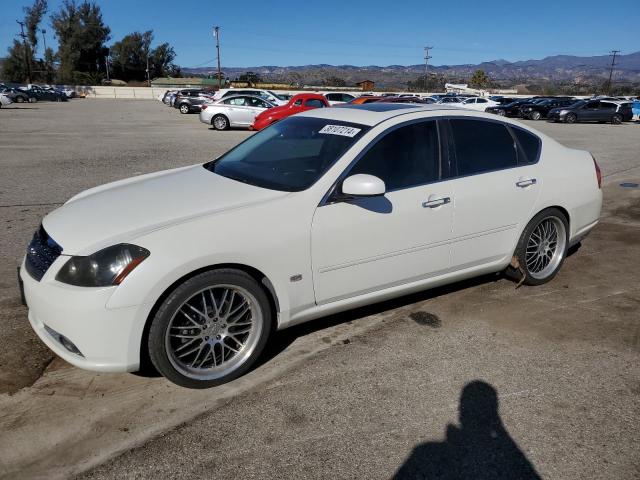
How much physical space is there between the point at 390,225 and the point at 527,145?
1.78 m

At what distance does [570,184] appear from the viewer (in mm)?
4754

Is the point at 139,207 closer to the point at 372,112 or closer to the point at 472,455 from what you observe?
the point at 372,112

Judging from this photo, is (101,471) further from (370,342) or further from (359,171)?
(359,171)

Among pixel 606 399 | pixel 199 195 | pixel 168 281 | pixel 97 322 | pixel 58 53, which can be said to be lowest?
pixel 606 399

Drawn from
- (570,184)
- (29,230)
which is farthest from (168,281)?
(29,230)

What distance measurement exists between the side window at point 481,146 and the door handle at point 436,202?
0.30m

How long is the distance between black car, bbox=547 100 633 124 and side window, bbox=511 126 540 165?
2990 cm

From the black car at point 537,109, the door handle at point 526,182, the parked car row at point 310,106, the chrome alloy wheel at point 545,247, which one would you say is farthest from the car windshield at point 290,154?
the black car at point 537,109

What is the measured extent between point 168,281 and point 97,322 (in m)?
0.42

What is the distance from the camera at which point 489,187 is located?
4.18m

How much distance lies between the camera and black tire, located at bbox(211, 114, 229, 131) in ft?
72.7

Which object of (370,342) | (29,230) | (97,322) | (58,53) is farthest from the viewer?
(58,53)

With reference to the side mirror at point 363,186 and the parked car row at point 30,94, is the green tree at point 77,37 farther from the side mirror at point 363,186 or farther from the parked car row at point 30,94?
the side mirror at point 363,186

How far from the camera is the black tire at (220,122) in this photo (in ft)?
72.7
